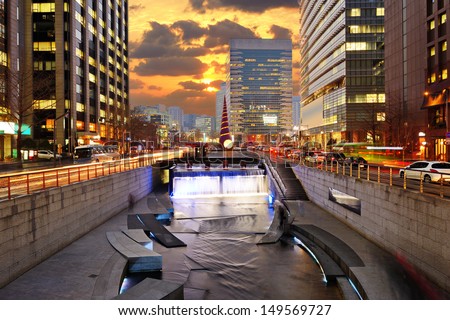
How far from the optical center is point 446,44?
55.2 metres

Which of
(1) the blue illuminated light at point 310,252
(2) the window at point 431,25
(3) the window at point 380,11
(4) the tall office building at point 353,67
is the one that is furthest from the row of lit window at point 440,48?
(3) the window at point 380,11

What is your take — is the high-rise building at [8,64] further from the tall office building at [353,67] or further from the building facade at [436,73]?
the tall office building at [353,67]

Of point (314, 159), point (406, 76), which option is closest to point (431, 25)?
point (406, 76)

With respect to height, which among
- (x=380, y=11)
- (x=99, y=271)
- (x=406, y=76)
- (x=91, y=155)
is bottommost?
(x=99, y=271)

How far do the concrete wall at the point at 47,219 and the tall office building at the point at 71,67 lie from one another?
5421 cm


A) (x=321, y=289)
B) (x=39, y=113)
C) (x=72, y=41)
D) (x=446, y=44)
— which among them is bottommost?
(x=321, y=289)

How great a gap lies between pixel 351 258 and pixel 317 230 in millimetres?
6115

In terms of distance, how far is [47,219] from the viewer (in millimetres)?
18312

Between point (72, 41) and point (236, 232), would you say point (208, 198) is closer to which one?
point (236, 232)

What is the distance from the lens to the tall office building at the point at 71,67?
8631cm

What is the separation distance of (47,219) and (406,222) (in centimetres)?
1611

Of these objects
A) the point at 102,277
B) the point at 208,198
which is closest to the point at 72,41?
the point at 208,198

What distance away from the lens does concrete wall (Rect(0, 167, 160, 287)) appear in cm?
1493

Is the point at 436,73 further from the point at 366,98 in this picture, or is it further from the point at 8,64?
the point at 8,64
